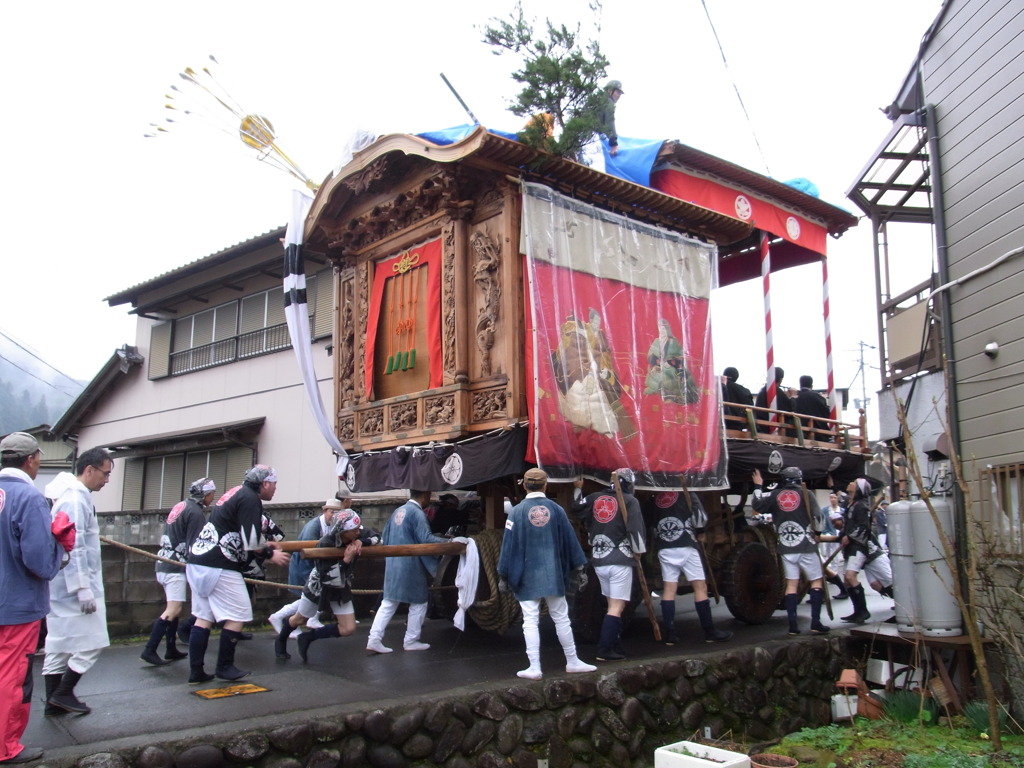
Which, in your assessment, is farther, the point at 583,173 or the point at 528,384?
the point at 583,173

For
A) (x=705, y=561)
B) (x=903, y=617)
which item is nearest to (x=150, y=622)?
(x=705, y=561)

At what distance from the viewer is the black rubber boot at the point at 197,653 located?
7.04 meters

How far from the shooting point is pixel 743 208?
13500 mm

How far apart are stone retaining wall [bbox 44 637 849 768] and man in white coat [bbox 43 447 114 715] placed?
1266mm

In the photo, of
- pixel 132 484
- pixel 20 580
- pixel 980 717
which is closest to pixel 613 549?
pixel 980 717

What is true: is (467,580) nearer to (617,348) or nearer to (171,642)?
(171,642)

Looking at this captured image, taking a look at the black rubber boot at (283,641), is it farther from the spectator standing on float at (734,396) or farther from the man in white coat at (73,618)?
the spectator standing on float at (734,396)

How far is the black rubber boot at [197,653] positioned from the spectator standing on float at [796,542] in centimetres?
686

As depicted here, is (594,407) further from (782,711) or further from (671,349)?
(782,711)

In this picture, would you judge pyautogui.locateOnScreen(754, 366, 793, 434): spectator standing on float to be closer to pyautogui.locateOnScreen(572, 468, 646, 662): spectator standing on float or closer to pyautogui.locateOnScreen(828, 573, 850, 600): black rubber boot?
pyautogui.locateOnScreen(828, 573, 850, 600): black rubber boot

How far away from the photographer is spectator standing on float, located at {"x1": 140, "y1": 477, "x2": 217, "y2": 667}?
829 centimetres

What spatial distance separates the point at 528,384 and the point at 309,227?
475 cm

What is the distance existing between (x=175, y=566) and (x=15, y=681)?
12.2 feet

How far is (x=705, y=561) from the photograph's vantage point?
426 inches
